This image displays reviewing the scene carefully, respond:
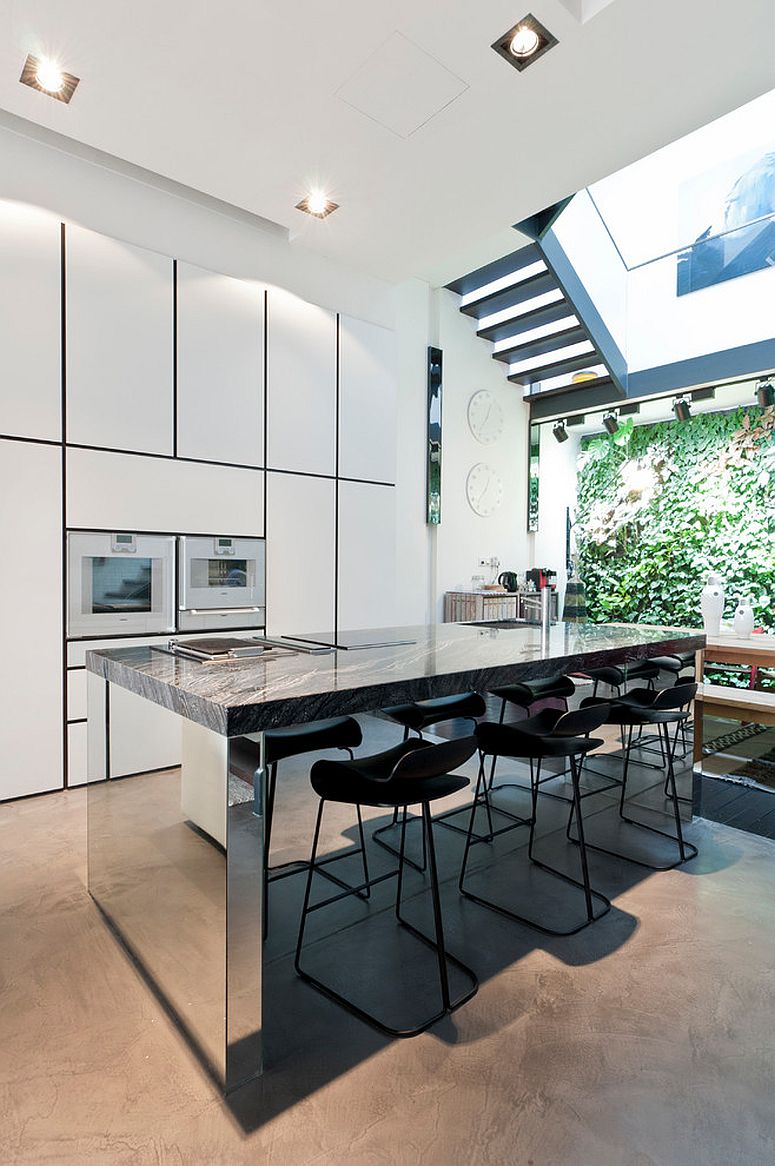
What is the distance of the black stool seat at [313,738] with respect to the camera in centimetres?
220

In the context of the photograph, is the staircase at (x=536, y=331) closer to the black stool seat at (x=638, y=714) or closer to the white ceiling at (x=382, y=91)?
the white ceiling at (x=382, y=91)

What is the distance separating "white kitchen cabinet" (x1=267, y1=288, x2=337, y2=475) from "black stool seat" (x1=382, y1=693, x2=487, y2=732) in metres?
2.17

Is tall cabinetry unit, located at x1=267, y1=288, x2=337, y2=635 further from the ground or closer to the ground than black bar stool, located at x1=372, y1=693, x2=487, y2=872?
further from the ground

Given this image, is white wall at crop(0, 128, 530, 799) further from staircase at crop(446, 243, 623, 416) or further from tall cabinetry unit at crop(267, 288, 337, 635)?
staircase at crop(446, 243, 623, 416)

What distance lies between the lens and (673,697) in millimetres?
2900

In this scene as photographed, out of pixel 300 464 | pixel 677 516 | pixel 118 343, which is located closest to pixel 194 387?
pixel 118 343

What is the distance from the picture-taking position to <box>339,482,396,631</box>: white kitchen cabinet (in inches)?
181

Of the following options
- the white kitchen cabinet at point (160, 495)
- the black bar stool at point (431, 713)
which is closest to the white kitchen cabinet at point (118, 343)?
the white kitchen cabinet at point (160, 495)

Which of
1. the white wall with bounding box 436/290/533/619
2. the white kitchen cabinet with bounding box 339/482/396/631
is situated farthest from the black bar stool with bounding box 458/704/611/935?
the white wall with bounding box 436/290/533/619

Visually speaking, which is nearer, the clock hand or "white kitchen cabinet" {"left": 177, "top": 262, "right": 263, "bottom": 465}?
"white kitchen cabinet" {"left": 177, "top": 262, "right": 263, "bottom": 465}

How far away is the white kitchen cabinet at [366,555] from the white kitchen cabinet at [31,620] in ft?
6.08

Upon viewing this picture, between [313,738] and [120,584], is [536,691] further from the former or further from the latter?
[120,584]

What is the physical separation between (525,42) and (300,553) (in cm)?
288

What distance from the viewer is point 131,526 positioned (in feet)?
11.9
